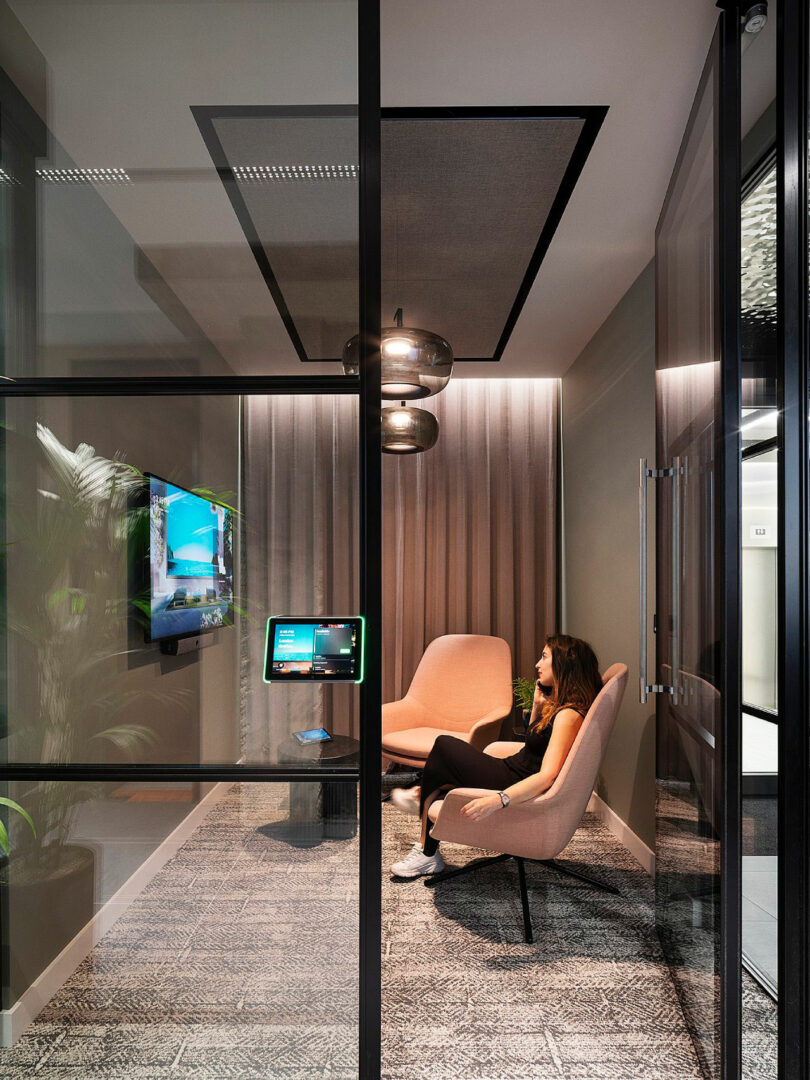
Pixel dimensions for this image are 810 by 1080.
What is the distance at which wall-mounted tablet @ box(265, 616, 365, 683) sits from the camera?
1.41 metres

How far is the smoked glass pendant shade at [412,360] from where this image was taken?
7.88ft

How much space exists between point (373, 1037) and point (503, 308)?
10.1 feet

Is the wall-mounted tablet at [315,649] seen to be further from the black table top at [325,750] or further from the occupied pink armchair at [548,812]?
the occupied pink armchair at [548,812]

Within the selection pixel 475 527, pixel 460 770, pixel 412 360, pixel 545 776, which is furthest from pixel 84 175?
pixel 475 527

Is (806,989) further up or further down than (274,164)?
further down

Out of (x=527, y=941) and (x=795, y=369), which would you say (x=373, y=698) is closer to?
(x=795, y=369)

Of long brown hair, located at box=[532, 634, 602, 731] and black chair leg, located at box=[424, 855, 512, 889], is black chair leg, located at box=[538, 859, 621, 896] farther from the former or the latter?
long brown hair, located at box=[532, 634, 602, 731]

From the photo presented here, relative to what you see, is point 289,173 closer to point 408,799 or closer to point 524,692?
point 408,799

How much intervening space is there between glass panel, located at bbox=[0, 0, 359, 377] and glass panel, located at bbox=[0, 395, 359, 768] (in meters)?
0.13

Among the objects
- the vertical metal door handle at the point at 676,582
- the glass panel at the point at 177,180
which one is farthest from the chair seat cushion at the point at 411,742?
the glass panel at the point at 177,180

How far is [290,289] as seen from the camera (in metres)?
1.40

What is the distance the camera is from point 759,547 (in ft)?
5.40

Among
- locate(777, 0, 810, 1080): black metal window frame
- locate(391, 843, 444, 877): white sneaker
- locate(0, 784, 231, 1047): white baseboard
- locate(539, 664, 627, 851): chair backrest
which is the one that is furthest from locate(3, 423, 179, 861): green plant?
locate(391, 843, 444, 877): white sneaker

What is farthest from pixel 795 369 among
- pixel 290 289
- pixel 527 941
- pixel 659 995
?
pixel 527 941
